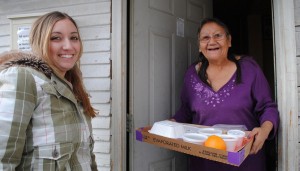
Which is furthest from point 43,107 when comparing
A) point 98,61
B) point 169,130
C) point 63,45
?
point 98,61

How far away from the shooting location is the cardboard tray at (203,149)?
4.63 feet

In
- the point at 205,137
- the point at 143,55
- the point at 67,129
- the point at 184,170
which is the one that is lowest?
the point at 184,170

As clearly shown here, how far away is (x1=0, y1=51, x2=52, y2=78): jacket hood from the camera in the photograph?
125 centimetres

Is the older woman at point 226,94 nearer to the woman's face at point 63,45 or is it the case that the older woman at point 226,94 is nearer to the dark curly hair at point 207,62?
the dark curly hair at point 207,62

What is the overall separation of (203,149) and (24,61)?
1048 mm

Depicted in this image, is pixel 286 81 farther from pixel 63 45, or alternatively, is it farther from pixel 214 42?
pixel 63 45

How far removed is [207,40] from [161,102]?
689mm

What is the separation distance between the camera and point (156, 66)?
7.84 ft

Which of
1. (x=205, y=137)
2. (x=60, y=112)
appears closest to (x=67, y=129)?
(x=60, y=112)

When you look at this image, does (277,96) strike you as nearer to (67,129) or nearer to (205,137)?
(205,137)

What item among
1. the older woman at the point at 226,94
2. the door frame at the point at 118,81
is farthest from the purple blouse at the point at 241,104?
the door frame at the point at 118,81

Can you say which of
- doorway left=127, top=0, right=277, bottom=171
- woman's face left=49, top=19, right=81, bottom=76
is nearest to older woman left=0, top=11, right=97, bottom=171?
woman's face left=49, top=19, right=81, bottom=76

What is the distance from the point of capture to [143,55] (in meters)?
2.27

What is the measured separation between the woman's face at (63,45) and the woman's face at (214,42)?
1.09m
